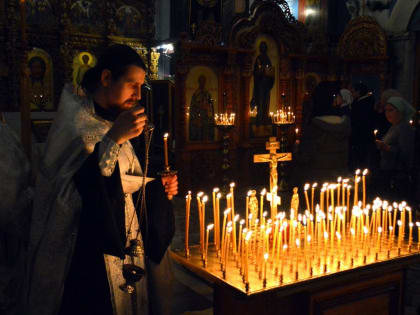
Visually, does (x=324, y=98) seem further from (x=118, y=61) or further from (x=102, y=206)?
(x=102, y=206)

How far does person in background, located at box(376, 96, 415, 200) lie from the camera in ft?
16.1

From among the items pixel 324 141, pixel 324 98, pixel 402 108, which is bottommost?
pixel 324 141

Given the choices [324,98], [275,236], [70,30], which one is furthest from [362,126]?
[70,30]

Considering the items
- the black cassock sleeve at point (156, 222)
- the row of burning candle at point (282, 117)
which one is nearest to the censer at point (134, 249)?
the black cassock sleeve at point (156, 222)

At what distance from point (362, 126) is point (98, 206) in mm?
5639

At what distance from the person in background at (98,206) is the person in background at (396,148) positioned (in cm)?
342

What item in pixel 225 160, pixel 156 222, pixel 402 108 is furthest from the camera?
pixel 225 160

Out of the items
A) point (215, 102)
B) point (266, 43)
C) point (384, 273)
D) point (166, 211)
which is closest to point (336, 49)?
point (266, 43)

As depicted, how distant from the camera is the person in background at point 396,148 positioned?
16.1ft

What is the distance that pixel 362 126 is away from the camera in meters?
6.74

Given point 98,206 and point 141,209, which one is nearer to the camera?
point 98,206

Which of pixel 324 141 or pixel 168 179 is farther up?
pixel 168 179

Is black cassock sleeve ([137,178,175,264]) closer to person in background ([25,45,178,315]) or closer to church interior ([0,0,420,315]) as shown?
person in background ([25,45,178,315])

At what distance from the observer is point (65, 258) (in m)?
1.88
